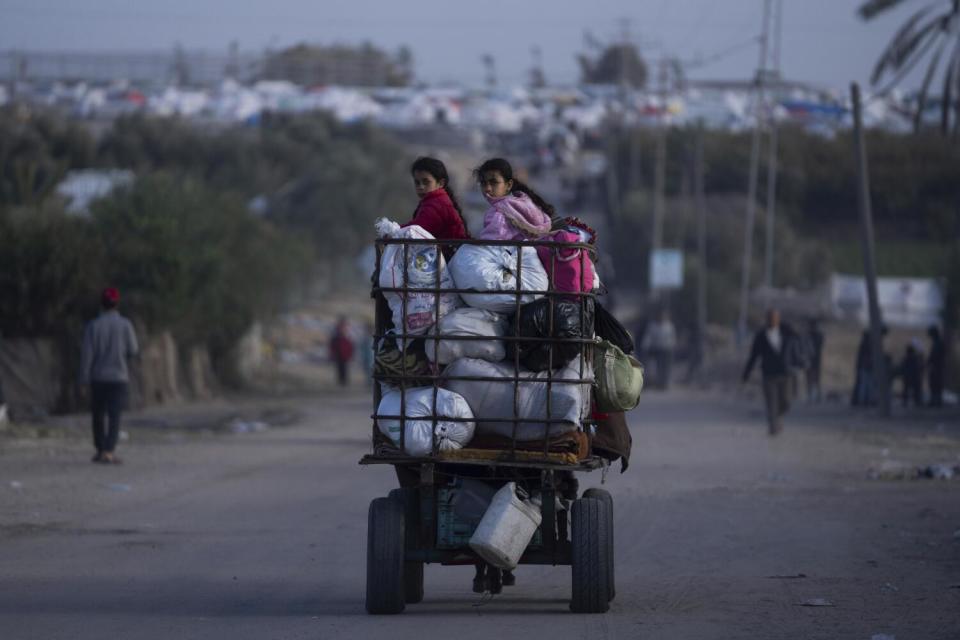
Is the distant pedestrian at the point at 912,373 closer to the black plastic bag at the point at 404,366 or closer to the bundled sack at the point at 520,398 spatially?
the bundled sack at the point at 520,398

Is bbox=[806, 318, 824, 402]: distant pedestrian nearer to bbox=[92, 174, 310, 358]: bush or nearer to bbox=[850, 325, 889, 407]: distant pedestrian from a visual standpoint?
bbox=[850, 325, 889, 407]: distant pedestrian

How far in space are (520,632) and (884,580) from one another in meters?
3.28

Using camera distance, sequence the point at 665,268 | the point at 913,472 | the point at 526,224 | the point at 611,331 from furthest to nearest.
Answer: the point at 665,268
the point at 913,472
the point at 611,331
the point at 526,224

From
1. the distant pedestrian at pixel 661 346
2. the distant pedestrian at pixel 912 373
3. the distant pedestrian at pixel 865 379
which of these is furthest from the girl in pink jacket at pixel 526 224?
the distant pedestrian at pixel 661 346

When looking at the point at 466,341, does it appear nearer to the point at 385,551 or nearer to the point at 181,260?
the point at 385,551

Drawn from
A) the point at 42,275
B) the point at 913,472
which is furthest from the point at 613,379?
the point at 42,275

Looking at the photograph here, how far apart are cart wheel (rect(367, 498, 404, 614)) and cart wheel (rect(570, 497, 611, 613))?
3.27 feet

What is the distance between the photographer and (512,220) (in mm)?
8602

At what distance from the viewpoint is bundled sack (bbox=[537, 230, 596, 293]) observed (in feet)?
27.6

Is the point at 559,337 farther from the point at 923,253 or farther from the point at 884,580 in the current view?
the point at 923,253

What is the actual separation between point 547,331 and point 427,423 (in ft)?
2.76

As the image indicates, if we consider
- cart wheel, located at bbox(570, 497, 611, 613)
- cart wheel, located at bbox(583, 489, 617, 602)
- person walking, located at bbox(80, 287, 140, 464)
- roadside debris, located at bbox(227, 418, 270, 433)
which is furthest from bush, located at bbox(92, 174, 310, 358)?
cart wheel, located at bbox(570, 497, 611, 613)

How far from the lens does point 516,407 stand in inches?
327

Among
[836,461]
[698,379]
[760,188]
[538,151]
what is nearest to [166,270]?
[836,461]
